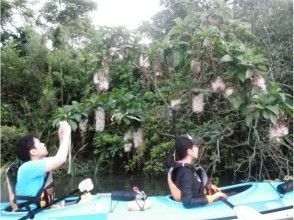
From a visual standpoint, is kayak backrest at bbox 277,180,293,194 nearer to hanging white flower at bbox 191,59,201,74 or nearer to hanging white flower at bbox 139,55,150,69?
hanging white flower at bbox 191,59,201,74

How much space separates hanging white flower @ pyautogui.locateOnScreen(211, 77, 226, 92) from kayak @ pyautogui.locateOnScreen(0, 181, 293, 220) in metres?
1.24

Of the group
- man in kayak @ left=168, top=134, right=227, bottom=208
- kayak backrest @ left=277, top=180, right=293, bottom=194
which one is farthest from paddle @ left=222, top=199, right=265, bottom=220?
kayak backrest @ left=277, top=180, right=293, bottom=194

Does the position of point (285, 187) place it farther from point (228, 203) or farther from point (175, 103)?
point (175, 103)

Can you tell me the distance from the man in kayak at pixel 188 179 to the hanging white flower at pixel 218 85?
138cm

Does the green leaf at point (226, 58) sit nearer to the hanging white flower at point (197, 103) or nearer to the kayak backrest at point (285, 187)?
the hanging white flower at point (197, 103)

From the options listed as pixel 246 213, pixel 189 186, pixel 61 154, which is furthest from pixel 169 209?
pixel 61 154

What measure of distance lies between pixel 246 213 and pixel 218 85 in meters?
1.77

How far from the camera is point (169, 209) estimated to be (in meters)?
3.46

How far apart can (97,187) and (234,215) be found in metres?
4.53

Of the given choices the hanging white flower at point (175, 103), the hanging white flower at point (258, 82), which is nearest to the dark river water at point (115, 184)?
the hanging white flower at point (175, 103)

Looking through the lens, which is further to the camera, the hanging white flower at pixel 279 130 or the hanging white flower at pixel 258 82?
the hanging white flower at pixel 279 130

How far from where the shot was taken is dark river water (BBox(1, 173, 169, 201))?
23.8 ft

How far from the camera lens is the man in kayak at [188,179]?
3.33m

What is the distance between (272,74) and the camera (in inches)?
241
